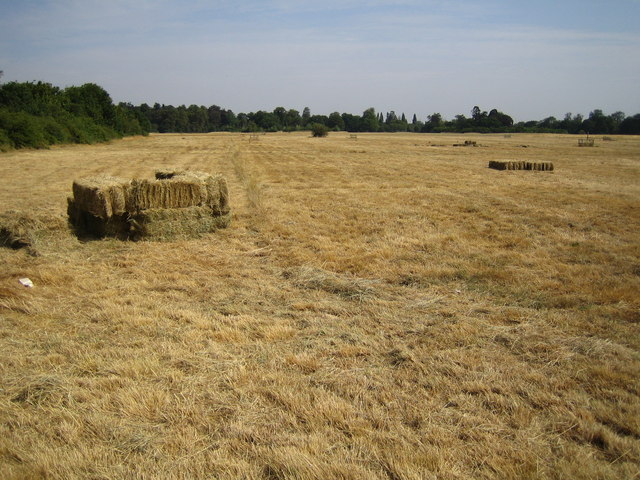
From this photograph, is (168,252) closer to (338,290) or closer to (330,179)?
(338,290)

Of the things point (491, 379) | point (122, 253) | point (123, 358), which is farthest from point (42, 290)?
point (491, 379)

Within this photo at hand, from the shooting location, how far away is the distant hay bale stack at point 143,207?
346 inches

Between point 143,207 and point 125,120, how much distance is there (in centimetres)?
7429

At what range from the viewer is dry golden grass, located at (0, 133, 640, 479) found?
3.08m

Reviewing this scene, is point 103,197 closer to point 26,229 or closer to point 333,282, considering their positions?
point 26,229

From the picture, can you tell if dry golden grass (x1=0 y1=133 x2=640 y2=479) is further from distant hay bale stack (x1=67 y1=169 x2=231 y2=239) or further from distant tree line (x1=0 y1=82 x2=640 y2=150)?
distant tree line (x1=0 y1=82 x2=640 y2=150)

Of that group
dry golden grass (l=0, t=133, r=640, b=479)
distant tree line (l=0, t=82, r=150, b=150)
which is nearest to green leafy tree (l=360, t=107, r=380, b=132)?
distant tree line (l=0, t=82, r=150, b=150)

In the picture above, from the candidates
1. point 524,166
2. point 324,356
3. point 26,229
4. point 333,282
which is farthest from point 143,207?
point 524,166

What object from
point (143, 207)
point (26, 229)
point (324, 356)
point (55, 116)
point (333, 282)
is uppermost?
point (55, 116)

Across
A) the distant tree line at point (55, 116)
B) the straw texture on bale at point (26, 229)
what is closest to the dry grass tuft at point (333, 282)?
the straw texture on bale at point (26, 229)

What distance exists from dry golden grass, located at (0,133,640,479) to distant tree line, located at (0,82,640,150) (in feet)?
116

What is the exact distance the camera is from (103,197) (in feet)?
28.1

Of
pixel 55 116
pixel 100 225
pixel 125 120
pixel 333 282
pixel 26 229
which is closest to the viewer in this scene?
pixel 333 282

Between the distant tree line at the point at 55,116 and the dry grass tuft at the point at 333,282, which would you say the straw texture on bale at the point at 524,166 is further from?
the distant tree line at the point at 55,116
